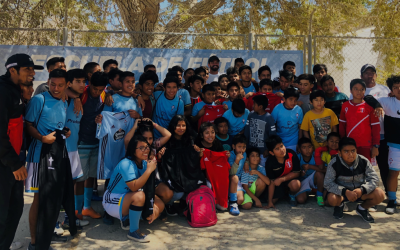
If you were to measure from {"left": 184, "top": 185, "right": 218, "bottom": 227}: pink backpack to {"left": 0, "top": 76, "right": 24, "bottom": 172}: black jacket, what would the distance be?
202cm

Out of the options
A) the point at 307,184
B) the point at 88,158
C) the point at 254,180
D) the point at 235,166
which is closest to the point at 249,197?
the point at 254,180

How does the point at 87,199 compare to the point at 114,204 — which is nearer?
the point at 114,204

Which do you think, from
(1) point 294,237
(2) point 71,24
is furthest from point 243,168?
(2) point 71,24

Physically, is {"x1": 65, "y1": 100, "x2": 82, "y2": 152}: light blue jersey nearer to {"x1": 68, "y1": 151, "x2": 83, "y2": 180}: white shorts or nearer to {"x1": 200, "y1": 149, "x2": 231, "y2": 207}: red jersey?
{"x1": 68, "y1": 151, "x2": 83, "y2": 180}: white shorts

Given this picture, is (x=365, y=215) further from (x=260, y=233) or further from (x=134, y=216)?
(x=134, y=216)

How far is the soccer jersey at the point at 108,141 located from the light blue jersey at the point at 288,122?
2.28 m

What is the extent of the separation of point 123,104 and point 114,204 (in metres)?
1.30

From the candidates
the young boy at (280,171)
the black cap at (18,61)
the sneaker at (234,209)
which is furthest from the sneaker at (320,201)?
the black cap at (18,61)

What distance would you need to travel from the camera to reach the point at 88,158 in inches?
176

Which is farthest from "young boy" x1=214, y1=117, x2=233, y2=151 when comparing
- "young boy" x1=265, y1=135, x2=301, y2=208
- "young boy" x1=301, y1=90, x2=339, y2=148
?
"young boy" x1=301, y1=90, x2=339, y2=148

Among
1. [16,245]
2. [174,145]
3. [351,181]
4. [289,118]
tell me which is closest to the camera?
[16,245]

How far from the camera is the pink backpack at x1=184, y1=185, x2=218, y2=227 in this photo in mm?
4211

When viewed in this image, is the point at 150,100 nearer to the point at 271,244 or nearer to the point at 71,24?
the point at 271,244

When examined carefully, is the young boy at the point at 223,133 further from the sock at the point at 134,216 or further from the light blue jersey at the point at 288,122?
the sock at the point at 134,216
